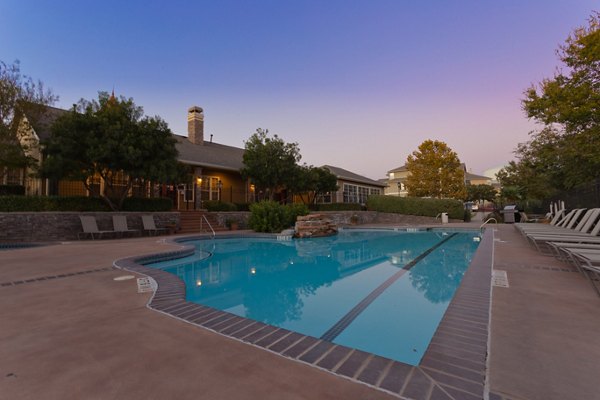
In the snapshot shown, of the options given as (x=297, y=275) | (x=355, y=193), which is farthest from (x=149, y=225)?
(x=355, y=193)

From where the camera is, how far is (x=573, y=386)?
1830mm

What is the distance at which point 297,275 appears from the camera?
694 centimetres

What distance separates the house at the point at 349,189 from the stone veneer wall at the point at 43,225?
1804 centimetres

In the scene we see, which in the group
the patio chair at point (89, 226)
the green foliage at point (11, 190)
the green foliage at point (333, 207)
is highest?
the green foliage at point (11, 190)

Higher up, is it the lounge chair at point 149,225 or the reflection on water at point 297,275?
the lounge chair at point 149,225

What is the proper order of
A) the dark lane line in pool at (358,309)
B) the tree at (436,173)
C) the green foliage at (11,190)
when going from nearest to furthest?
1. the dark lane line in pool at (358,309)
2. the green foliage at (11,190)
3. the tree at (436,173)

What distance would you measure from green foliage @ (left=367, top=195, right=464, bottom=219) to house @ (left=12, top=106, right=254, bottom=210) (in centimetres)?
1197

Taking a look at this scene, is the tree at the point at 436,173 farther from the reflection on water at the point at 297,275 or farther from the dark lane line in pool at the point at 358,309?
the dark lane line in pool at the point at 358,309

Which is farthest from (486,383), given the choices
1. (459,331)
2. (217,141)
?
(217,141)

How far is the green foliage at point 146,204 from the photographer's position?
15031 mm

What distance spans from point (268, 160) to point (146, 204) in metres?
7.44

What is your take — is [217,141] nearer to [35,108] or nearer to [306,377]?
[35,108]

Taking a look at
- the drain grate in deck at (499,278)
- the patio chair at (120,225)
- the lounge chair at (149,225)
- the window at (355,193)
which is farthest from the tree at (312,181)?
the drain grate in deck at (499,278)

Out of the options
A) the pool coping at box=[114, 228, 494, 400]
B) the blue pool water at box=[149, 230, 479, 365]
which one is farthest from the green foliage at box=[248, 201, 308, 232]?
the pool coping at box=[114, 228, 494, 400]
